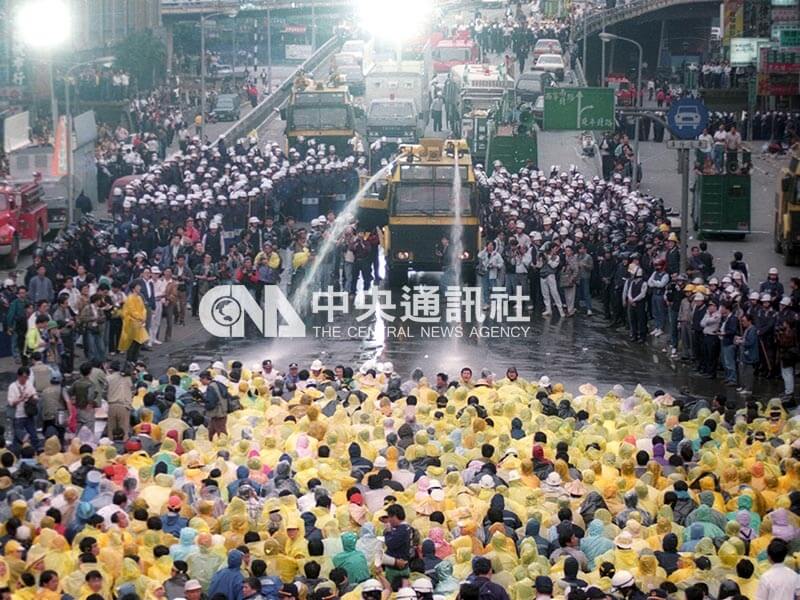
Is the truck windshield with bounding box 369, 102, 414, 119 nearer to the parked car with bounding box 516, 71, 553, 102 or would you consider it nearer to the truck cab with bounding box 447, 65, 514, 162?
the truck cab with bounding box 447, 65, 514, 162

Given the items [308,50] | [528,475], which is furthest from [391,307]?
[308,50]

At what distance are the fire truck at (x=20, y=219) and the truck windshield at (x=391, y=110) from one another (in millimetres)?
14514

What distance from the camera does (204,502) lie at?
59.0 ft

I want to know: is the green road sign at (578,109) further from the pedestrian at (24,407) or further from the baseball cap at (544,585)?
the baseball cap at (544,585)

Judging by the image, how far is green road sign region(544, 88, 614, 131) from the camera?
145 feet

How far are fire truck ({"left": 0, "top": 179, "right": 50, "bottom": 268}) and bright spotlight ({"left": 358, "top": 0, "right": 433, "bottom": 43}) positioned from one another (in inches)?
1308

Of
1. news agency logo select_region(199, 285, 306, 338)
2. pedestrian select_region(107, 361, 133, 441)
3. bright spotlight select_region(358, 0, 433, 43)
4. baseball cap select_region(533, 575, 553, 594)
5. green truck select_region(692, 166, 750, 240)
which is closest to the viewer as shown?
baseball cap select_region(533, 575, 553, 594)

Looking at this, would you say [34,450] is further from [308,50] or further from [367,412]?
[308,50]

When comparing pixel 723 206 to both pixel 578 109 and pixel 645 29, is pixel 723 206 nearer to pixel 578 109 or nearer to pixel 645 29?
pixel 578 109

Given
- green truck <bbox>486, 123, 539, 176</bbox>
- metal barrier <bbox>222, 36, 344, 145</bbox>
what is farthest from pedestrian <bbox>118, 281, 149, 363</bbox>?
metal barrier <bbox>222, 36, 344, 145</bbox>

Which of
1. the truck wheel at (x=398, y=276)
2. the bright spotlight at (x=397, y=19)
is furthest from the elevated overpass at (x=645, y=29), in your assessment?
the truck wheel at (x=398, y=276)

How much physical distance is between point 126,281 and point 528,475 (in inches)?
554

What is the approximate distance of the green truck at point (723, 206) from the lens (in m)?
41.3

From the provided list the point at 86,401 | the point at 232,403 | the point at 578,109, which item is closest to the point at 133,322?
the point at 86,401
